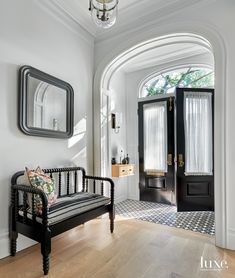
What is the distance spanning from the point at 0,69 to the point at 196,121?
3.05 metres

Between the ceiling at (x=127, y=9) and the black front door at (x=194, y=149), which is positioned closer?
the ceiling at (x=127, y=9)

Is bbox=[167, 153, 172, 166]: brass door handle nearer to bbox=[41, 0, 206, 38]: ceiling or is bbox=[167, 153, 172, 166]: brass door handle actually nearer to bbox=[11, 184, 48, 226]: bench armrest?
bbox=[41, 0, 206, 38]: ceiling

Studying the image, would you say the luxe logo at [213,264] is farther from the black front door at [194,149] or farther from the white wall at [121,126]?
the white wall at [121,126]

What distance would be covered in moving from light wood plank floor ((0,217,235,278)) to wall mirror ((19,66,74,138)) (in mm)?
1321

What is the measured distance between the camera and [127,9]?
2812 millimetres

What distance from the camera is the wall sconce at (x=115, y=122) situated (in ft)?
13.4

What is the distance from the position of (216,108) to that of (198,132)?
4.24 ft

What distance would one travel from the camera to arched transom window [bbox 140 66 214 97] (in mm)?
3959

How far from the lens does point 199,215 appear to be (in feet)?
10.8

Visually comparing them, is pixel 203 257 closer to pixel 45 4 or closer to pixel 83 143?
pixel 83 143

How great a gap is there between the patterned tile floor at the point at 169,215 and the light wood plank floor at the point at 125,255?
243 millimetres

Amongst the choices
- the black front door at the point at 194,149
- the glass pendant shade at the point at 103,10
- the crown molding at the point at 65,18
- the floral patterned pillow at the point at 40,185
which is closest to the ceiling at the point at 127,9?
the crown molding at the point at 65,18

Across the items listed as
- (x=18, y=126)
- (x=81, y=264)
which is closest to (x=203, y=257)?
(x=81, y=264)

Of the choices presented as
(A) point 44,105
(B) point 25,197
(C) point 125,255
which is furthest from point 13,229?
(A) point 44,105
